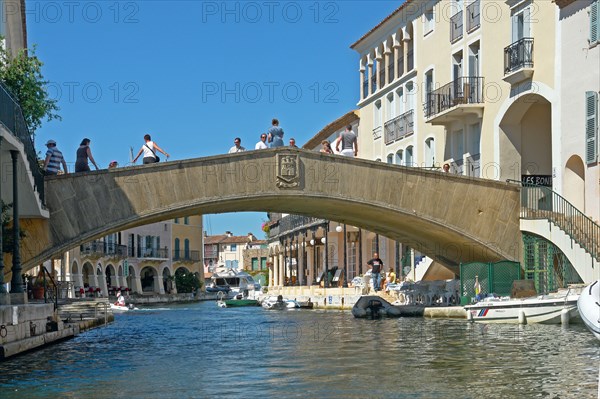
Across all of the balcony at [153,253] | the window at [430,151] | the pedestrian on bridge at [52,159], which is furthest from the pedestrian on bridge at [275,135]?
the balcony at [153,253]

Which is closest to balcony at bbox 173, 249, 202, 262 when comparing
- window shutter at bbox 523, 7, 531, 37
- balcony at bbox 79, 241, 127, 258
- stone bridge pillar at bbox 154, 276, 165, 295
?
stone bridge pillar at bbox 154, 276, 165, 295

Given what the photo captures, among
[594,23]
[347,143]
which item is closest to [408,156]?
[347,143]

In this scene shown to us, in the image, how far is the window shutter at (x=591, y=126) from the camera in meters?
29.8

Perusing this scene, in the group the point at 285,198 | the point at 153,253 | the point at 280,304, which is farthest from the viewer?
the point at 153,253

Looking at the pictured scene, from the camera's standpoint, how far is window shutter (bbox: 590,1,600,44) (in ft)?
97.1

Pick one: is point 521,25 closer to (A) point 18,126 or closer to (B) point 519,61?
(B) point 519,61

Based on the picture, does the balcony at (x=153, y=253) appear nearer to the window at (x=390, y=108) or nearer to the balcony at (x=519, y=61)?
the window at (x=390, y=108)

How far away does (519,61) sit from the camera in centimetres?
3412

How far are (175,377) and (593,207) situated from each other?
654 inches

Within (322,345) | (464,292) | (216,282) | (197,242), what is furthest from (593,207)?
(216,282)

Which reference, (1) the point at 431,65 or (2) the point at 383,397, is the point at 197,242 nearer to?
(1) the point at 431,65

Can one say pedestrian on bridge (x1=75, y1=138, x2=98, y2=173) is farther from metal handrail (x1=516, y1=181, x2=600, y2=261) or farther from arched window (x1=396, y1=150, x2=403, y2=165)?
arched window (x1=396, y1=150, x2=403, y2=165)

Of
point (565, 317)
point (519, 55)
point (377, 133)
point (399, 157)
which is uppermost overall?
point (519, 55)

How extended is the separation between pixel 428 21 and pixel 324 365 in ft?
87.1
